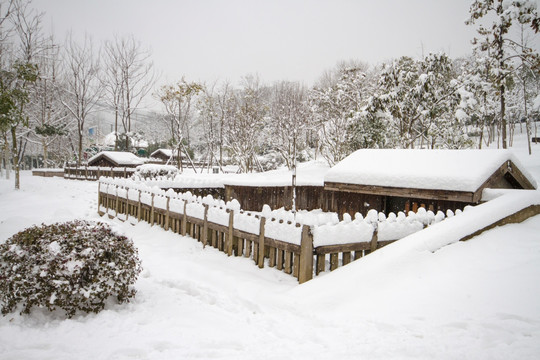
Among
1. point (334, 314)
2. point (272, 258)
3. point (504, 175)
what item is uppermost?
point (504, 175)

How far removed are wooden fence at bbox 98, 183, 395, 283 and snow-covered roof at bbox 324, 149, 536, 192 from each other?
358cm

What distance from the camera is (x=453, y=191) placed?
8867 mm

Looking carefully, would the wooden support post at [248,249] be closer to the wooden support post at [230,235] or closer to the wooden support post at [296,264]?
the wooden support post at [230,235]

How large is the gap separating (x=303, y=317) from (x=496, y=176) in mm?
8135

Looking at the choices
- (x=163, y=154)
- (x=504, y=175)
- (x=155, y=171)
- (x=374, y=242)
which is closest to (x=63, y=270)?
(x=374, y=242)

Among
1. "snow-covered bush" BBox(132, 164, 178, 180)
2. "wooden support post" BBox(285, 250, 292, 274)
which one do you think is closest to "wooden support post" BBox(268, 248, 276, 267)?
"wooden support post" BBox(285, 250, 292, 274)

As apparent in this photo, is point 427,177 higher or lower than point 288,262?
higher

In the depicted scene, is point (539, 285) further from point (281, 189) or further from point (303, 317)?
point (281, 189)

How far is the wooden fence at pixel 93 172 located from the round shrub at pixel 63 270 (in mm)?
22214

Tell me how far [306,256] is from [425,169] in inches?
239

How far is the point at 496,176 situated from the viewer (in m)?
9.48

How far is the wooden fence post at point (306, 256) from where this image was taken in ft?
19.3

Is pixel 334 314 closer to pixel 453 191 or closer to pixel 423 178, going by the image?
pixel 453 191

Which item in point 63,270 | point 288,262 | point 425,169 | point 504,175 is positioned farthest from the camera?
point 504,175
